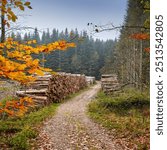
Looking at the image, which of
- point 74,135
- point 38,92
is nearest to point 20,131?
point 74,135

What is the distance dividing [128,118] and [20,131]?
5397 mm

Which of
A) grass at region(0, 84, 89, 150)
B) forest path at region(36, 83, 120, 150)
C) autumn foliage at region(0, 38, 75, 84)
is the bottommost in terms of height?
forest path at region(36, 83, 120, 150)

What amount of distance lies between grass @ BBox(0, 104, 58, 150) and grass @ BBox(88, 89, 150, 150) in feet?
8.91

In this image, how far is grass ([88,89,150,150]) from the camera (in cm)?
1048

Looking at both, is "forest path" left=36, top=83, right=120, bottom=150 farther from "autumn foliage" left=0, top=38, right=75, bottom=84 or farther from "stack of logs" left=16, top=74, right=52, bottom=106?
"autumn foliage" left=0, top=38, right=75, bottom=84

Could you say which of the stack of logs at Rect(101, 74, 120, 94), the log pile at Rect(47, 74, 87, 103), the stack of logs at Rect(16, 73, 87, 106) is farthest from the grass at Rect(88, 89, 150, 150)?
the stack of logs at Rect(101, 74, 120, 94)

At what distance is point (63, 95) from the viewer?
23078 mm

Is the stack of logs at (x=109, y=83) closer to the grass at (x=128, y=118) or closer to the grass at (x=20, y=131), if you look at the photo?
the grass at (x=128, y=118)

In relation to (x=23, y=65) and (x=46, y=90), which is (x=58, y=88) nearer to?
(x=46, y=90)

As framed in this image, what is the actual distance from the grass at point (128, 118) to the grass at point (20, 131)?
8.91 feet

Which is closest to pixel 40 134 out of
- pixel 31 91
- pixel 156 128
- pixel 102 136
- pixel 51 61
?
pixel 102 136

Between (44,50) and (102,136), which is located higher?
(44,50)

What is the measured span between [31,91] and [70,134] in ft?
28.0

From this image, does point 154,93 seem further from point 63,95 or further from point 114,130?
point 63,95
